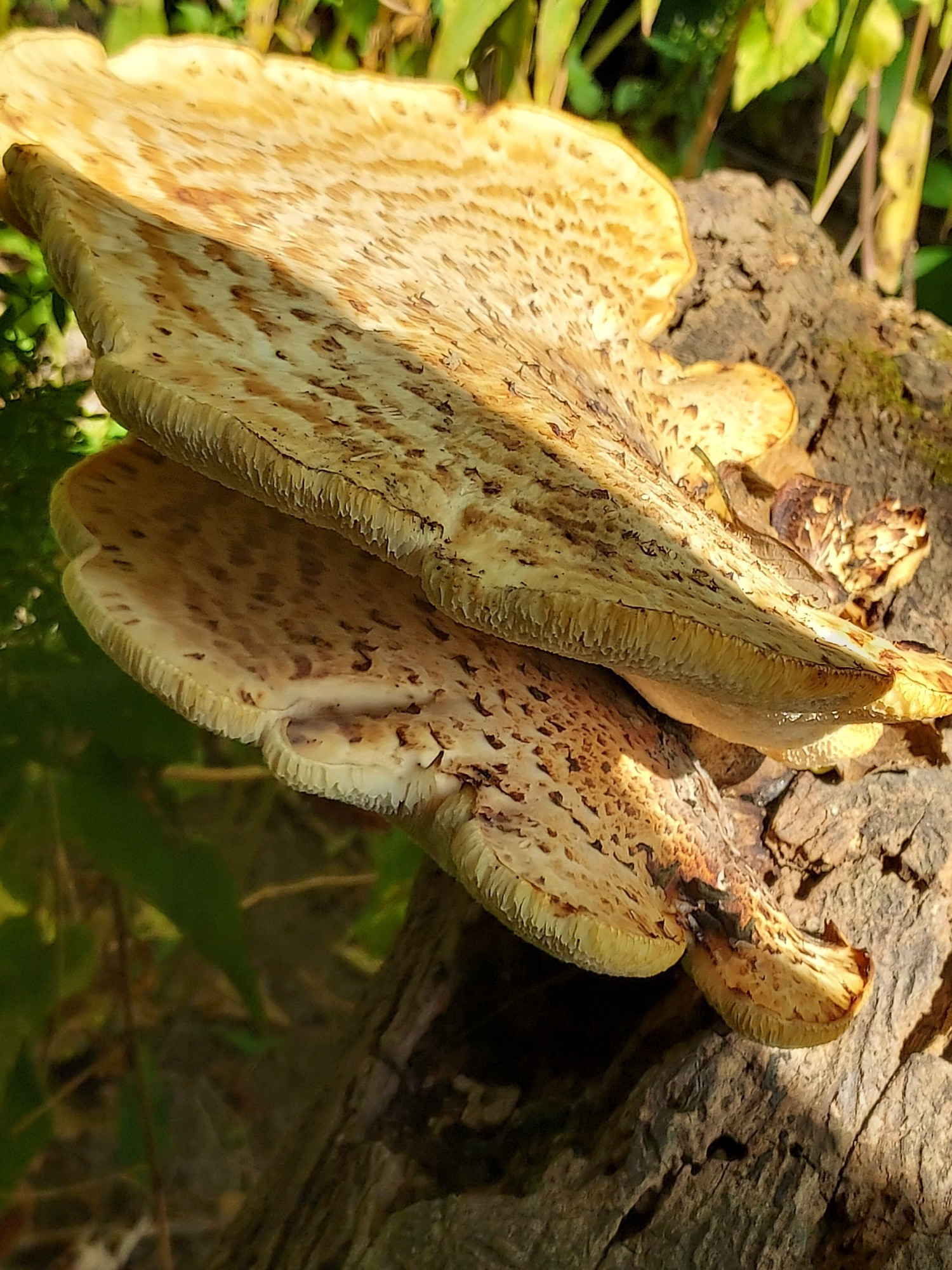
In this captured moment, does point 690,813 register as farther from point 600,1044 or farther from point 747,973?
point 600,1044

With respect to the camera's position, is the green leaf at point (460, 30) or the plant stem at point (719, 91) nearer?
the green leaf at point (460, 30)

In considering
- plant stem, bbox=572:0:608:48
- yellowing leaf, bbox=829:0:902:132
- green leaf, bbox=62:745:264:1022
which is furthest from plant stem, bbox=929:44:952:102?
green leaf, bbox=62:745:264:1022

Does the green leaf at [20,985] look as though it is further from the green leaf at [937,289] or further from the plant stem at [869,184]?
the green leaf at [937,289]

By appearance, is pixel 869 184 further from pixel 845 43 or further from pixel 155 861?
pixel 155 861

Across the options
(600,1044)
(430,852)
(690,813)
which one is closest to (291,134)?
(430,852)

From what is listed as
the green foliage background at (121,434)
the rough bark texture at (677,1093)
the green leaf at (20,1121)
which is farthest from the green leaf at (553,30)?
the green leaf at (20,1121)

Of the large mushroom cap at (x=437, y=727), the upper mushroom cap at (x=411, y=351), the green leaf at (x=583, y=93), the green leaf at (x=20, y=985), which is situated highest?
the green leaf at (x=583, y=93)

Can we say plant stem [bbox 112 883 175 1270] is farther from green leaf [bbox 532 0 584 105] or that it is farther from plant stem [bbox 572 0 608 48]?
plant stem [bbox 572 0 608 48]
